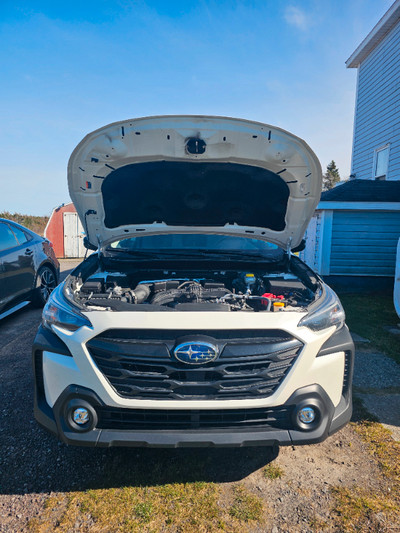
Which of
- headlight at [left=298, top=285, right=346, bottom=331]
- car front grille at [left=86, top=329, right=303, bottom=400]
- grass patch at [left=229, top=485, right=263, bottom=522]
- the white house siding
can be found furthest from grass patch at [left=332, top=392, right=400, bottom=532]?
the white house siding

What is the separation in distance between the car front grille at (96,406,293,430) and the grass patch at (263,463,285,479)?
0.50 meters

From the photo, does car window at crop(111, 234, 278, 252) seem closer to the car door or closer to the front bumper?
the front bumper

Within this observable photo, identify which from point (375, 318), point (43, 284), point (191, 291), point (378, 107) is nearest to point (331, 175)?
point (378, 107)

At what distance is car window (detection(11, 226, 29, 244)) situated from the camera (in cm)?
539

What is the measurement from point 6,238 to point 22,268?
20.1 inches

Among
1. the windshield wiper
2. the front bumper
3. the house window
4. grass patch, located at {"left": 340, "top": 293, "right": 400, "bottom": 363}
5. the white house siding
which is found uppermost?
the white house siding

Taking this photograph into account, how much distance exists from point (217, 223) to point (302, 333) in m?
1.88

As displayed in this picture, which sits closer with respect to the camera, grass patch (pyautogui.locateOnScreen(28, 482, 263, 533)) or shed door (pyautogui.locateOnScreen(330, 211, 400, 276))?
grass patch (pyautogui.locateOnScreen(28, 482, 263, 533))

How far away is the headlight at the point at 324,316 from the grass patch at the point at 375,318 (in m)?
2.51

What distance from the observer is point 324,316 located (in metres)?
2.11

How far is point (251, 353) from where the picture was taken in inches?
77.0

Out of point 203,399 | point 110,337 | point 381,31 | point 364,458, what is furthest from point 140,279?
point 381,31

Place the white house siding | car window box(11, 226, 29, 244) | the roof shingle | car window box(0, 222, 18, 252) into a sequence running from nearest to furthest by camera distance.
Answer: car window box(0, 222, 18, 252) → car window box(11, 226, 29, 244) → the roof shingle → the white house siding

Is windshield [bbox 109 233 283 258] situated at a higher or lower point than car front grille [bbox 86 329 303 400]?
higher
